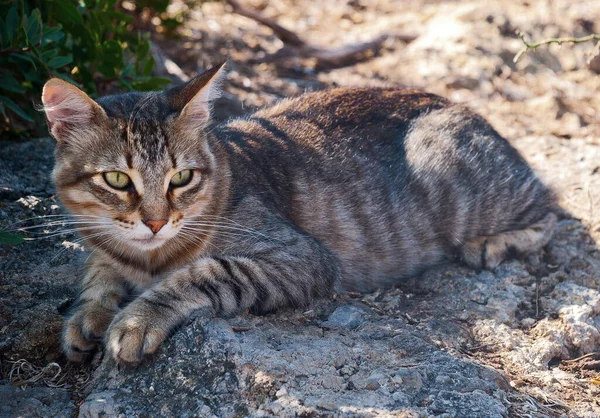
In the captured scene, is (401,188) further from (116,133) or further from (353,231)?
(116,133)

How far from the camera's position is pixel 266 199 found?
12.4ft

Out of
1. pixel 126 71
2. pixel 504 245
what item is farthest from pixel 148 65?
pixel 504 245

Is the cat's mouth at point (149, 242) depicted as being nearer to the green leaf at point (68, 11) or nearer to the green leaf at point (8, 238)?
the green leaf at point (8, 238)

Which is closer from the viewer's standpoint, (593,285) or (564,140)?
(593,285)

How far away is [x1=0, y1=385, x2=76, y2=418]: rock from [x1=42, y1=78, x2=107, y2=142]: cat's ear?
3.75ft

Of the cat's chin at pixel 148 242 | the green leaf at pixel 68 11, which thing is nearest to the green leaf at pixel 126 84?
the green leaf at pixel 68 11

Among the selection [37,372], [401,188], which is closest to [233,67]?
[401,188]

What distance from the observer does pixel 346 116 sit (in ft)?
14.4

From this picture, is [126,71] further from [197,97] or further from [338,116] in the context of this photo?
[197,97]

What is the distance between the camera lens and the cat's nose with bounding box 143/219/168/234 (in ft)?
10.4

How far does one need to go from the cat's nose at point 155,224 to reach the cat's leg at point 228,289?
23 cm

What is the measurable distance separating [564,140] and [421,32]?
7.89ft

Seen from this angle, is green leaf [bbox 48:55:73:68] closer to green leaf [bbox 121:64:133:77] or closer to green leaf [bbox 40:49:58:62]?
green leaf [bbox 40:49:58:62]

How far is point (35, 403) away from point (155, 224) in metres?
0.88
